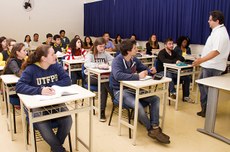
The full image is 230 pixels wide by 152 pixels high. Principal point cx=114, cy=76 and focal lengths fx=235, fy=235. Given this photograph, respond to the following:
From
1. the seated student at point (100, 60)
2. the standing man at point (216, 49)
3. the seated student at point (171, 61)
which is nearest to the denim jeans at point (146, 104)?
the seated student at point (100, 60)

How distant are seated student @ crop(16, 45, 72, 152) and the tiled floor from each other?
53 centimetres

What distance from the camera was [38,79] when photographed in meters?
2.34

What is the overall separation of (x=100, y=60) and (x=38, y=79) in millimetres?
1687

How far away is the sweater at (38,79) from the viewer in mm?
2184

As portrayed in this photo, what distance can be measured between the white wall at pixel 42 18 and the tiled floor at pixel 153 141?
19.7 ft

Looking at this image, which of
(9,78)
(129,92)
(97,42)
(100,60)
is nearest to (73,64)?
(100,60)

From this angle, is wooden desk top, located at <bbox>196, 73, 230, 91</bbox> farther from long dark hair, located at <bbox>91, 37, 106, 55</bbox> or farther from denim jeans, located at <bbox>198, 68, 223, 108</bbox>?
long dark hair, located at <bbox>91, 37, 106, 55</bbox>

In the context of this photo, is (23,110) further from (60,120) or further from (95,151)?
(95,151)

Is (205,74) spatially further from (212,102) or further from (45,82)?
(45,82)

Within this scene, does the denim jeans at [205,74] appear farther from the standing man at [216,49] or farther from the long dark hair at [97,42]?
the long dark hair at [97,42]

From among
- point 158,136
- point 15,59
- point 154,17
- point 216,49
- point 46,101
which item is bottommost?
point 158,136

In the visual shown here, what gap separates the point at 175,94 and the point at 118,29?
457 cm

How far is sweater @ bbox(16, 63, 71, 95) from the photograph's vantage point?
2184mm

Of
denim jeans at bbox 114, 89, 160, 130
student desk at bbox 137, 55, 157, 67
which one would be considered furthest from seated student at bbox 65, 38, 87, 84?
denim jeans at bbox 114, 89, 160, 130
